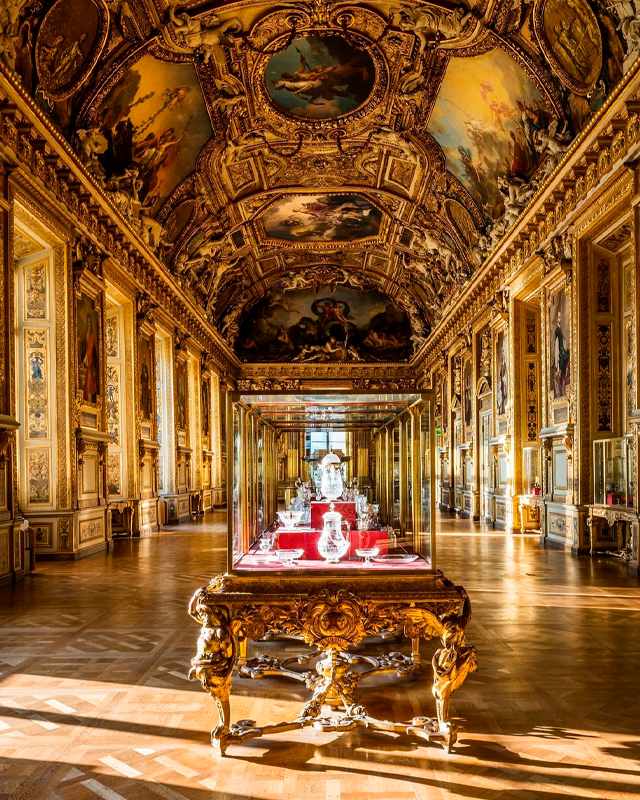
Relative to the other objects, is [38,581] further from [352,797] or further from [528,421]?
[528,421]

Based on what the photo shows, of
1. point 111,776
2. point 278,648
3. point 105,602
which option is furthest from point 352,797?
point 105,602

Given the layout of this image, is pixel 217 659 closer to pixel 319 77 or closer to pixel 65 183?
pixel 65 183

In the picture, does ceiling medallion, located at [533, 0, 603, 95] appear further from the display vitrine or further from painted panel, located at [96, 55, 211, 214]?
the display vitrine

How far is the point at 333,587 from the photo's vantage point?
444 centimetres

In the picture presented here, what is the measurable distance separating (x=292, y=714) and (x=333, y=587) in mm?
1018

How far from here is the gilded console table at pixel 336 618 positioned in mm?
4285

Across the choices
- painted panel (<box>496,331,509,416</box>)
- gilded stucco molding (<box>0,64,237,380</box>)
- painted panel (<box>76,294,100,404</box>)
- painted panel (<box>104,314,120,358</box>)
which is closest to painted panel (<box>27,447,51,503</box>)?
painted panel (<box>76,294,100,404</box>)

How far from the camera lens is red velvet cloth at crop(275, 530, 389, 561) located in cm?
506

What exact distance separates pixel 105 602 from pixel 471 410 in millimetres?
16250

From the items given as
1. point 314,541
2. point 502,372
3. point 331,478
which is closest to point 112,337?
point 502,372

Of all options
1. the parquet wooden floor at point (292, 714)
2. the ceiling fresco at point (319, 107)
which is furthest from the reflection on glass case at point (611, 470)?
the ceiling fresco at point (319, 107)

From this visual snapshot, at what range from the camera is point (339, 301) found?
3500cm

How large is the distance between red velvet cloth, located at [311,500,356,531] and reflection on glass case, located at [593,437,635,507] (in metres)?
7.13

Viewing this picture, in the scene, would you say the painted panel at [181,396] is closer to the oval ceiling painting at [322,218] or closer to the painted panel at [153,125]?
the oval ceiling painting at [322,218]
